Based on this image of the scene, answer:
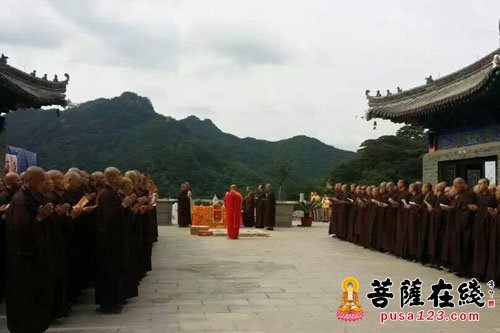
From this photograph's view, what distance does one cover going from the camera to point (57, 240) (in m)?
6.29

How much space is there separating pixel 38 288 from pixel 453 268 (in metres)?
7.49

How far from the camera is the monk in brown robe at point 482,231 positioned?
366 inches

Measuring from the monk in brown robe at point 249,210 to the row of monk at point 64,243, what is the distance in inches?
508

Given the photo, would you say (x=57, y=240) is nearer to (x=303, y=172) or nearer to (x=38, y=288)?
(x=38, y=288)

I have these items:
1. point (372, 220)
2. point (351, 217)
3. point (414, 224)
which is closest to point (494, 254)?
point (414, 224)

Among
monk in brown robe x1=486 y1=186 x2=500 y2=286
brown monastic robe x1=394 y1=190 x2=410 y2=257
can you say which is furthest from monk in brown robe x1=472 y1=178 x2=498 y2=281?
brown monastic robe x1=394 y1=190 x2=410 y2=257

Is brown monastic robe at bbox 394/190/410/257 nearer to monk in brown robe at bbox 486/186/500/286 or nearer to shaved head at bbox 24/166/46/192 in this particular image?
monk in brown robe at bbox 486/186/500/286

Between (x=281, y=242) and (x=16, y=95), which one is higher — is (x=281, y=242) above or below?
below

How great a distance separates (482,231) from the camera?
9.44m

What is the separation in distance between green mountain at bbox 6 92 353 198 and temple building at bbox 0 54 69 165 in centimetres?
1831

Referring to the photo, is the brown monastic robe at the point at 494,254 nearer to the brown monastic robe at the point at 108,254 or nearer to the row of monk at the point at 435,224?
the row of monk at the point at 435,224

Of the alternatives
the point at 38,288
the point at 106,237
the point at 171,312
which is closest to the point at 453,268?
the point at 171,312

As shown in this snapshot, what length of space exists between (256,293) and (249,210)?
14.3 m

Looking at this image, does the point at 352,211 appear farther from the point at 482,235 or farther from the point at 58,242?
the point at 58,242
